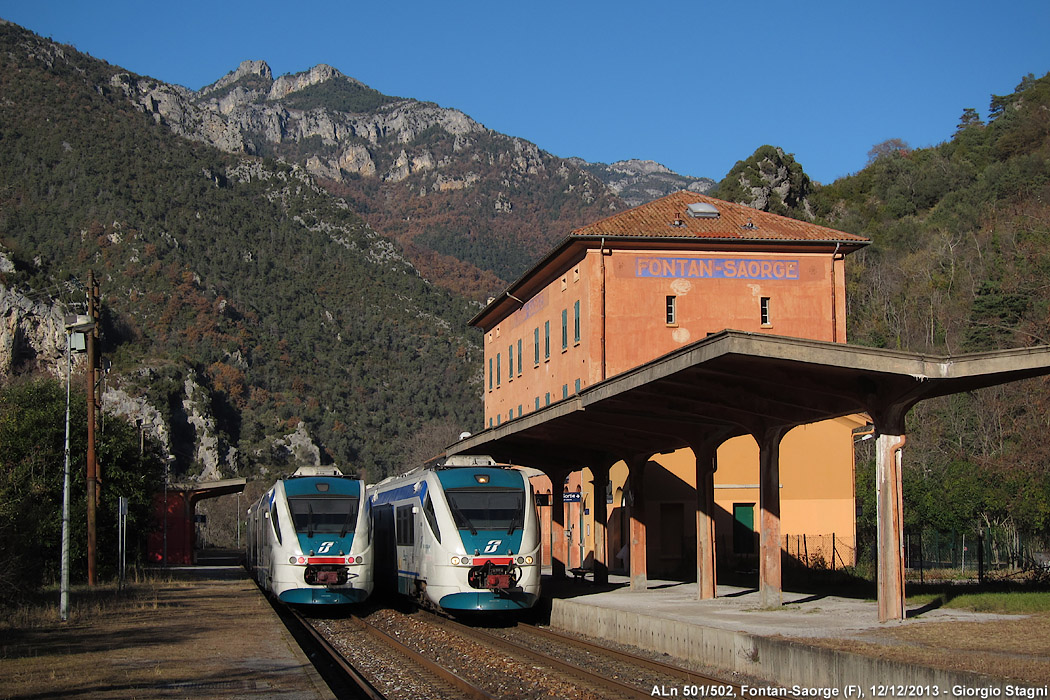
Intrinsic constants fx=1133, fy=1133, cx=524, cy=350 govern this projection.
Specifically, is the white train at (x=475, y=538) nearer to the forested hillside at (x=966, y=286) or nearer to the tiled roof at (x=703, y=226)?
the tiled roof at (x=703, y=226)

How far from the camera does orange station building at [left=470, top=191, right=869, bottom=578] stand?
3806 centimetres

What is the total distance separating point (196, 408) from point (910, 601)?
96459 millimetres

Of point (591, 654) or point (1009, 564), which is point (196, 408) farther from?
point (591, 654)

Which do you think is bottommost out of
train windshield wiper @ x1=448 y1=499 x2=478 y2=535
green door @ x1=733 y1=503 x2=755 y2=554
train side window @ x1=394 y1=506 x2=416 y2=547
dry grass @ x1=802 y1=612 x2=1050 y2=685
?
green door @ x1=733 y1=503 x2=755 y2=554

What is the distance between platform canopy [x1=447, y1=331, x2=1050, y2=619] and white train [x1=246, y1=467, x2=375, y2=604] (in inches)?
170

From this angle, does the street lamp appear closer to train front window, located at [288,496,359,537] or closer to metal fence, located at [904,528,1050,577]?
train front window, located at [288,496,359,537]

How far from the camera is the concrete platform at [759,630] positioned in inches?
446

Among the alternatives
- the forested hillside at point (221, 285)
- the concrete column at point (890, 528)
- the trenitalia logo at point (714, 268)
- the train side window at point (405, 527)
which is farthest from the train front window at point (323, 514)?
the forested hillside at point (221, 285)

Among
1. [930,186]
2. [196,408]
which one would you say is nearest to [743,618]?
[930,186]

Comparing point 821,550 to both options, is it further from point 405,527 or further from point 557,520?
point 405,527

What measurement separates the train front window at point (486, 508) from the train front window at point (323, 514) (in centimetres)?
300

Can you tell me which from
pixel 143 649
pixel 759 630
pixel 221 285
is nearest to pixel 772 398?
pixel 759 630

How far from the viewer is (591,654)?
17.3 m

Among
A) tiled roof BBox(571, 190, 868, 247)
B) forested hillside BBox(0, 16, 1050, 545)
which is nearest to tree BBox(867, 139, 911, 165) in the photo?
forested hillside BBox(0, 16, 1050, 545)
